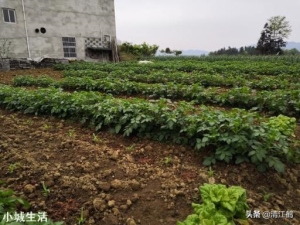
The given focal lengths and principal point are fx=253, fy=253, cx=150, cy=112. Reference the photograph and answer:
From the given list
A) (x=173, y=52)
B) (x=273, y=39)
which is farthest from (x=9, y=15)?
(x=273, y=39)

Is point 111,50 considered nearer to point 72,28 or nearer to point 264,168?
point 72,28

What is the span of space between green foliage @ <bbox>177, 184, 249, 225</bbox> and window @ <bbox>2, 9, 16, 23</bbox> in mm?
17997

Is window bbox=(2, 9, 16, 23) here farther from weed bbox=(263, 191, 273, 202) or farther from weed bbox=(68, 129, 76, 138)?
weed bbox=(263, 191, 273, 202)

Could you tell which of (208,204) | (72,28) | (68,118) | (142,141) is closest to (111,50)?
(72,28)

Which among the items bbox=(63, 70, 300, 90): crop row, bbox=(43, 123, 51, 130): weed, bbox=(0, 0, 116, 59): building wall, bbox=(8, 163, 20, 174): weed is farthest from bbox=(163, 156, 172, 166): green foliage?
bbox=(0, 0, 116, 59): building wall

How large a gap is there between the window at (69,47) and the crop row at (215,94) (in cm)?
1180

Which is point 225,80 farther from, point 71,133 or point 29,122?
point 29,122

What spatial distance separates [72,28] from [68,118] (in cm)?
1627

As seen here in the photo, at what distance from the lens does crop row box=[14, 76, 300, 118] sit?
478 centimetres

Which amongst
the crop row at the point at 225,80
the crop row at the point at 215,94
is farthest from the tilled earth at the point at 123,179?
the crop row at the point at 225,80

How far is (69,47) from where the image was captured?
1898 cm

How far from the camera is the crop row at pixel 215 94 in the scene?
4776 mm

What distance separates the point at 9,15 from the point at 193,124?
1713 cm

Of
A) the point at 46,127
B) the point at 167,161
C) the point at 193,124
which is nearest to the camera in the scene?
the point at 167,161
